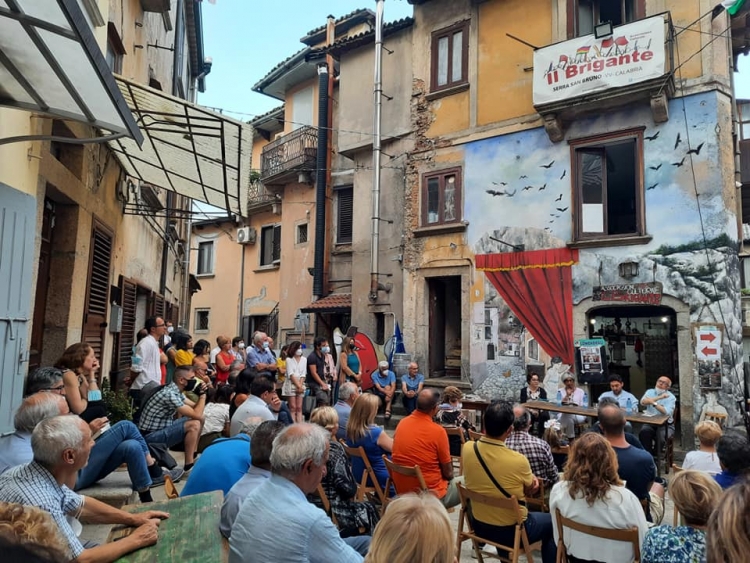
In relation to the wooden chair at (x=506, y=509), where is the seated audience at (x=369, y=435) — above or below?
above

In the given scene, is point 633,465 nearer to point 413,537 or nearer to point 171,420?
point 413,537

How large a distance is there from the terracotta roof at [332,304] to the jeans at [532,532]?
11395 mm

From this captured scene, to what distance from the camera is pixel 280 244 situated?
19.7 m

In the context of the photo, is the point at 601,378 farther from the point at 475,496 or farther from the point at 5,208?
the point at 5,208

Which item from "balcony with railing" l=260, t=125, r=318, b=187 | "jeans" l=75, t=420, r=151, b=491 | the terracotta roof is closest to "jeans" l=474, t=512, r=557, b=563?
"jeans" l=75, t=420, r=151, b=491

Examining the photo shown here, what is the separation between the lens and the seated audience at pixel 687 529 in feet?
8.31

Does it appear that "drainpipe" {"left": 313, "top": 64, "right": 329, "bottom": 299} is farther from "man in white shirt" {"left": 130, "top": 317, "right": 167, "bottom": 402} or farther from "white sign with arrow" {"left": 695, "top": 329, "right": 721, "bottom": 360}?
"white sign with arrow" {"left": 695, "top": 329, "right": 721, "bottom": 360}

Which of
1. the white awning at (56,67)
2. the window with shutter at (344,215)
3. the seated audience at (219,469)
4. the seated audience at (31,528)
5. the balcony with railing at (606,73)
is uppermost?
the balcony with railing at (606,73)

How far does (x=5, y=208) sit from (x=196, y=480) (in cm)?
242

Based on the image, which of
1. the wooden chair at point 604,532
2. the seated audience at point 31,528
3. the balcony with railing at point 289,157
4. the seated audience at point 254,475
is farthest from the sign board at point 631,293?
the seated audience at point 31,528

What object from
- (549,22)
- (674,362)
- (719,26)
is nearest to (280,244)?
(549,22)

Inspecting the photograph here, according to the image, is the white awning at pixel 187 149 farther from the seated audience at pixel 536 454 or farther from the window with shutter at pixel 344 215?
the window with shutter at pixel 344 215

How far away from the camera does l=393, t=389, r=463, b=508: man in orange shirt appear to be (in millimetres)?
4707

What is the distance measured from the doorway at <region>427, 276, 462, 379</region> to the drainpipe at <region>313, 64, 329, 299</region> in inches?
171
